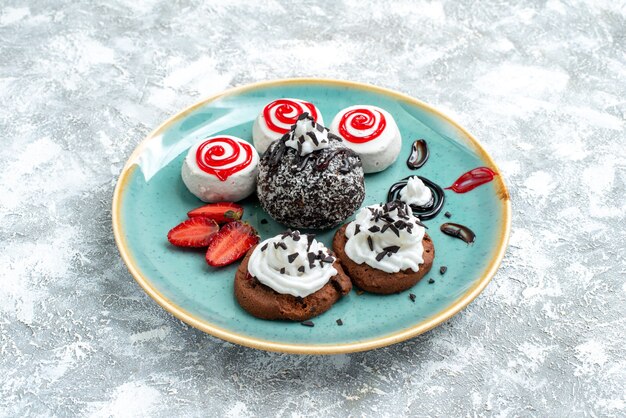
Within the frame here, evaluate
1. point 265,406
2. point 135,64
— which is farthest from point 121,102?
point 265,406

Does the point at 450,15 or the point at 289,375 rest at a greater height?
the point at 450,15

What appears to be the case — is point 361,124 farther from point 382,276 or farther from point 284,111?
point 382,276

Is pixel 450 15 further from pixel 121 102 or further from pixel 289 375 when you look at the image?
pixel 289 375

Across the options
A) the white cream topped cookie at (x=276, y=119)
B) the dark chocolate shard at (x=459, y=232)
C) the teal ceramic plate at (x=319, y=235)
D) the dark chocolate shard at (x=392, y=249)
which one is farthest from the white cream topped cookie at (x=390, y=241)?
the white cream topped cookie at (x=276, y=119)

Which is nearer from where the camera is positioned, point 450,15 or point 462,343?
point 462,343

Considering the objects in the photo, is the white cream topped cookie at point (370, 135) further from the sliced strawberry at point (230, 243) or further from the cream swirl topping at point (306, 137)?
the sliced strawberry at point (230, 243)

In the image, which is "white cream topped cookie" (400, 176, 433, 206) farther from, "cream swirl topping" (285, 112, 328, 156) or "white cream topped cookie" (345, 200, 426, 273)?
"cream swirl topping" (285, 112, 328, 156)

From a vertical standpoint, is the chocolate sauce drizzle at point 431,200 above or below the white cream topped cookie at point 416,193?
below

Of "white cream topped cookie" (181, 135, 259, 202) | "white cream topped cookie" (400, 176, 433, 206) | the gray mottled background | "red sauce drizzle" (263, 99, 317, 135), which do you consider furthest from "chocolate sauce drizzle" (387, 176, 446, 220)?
"white cream topped cookie" (181, 135, 259, 202)
